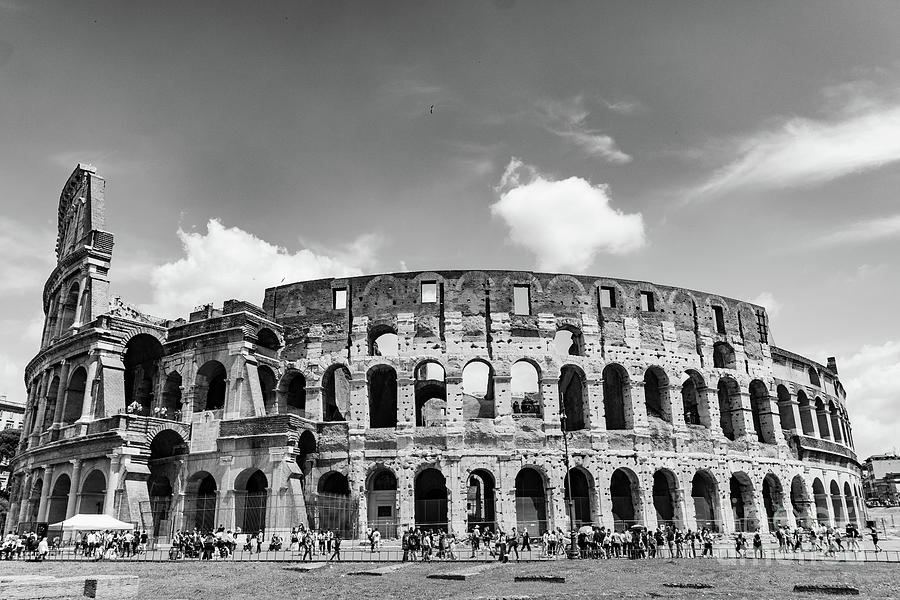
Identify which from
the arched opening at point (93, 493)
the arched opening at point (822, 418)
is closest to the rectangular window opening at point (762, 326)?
the arched opening at point (822, 418)

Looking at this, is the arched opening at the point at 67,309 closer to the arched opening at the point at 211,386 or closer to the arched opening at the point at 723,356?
the arched opening at the point at 211,386

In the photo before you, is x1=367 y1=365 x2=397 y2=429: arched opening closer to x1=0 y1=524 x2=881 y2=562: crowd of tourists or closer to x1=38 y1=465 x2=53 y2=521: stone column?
x1=0 y1=524 x2=881 y2=562: crowd of tourists

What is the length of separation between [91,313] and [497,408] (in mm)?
20203

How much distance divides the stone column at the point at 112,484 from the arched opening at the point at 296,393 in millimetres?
8145

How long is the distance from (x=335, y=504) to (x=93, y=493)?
10495 millimetres

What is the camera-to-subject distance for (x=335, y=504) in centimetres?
3083

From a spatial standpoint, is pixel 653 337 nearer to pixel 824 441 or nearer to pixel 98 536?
pixel 824 441

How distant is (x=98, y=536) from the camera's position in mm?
27859

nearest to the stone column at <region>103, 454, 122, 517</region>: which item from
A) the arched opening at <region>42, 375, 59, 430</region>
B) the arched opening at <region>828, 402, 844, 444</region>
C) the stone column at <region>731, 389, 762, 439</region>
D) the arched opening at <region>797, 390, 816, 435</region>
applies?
the arched opening at <region>42, 375, 59, 430</region>

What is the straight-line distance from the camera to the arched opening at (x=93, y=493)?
3105 centimetres

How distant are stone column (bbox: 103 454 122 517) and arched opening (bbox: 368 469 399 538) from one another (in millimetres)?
10424

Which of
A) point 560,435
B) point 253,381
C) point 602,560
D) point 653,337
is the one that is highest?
point 653,337

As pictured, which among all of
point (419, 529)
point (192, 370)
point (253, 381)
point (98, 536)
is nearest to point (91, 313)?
point (192, 370)

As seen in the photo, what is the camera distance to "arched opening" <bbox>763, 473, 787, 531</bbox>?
36.1m
